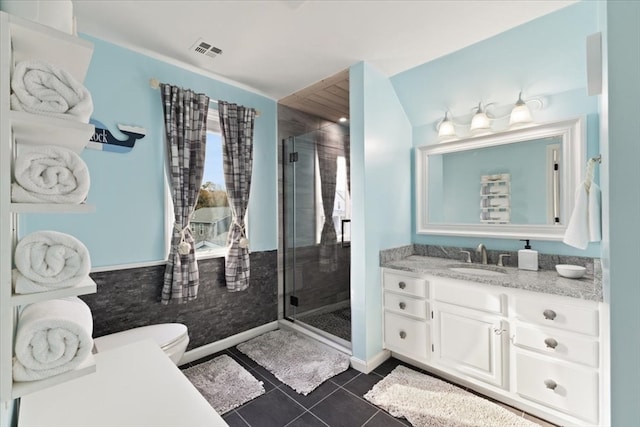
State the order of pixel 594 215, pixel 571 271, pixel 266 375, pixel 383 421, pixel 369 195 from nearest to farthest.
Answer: pixel 594 215 → pixel 383 421 → pixel 571 271 → pixel 266 375 → pixel 369 195

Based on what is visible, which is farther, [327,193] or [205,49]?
[327,193]

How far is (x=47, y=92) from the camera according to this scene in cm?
57

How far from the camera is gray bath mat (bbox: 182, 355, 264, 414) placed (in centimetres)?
183

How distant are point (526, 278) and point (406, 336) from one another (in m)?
0.94

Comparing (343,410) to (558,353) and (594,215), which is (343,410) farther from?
(594,215)

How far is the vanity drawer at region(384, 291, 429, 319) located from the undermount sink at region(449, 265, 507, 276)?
1.19 feet

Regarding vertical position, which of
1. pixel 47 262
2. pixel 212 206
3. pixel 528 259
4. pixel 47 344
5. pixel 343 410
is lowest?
pixel 343 410

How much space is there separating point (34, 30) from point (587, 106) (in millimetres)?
2721

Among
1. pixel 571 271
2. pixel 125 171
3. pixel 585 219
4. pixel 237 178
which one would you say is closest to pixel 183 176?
pixel 125 171

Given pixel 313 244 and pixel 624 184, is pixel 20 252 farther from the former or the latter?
pixel 313 244

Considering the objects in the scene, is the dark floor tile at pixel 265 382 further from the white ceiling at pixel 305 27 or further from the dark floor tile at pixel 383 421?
the white ceiling at pixel 305 27

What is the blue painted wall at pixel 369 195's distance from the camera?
2.20 m

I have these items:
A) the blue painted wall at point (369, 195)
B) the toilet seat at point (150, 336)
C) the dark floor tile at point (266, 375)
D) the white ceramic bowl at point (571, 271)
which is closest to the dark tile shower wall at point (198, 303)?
the toilet seat at point (150, 336)

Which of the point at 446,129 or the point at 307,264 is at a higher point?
the point at 446,129
